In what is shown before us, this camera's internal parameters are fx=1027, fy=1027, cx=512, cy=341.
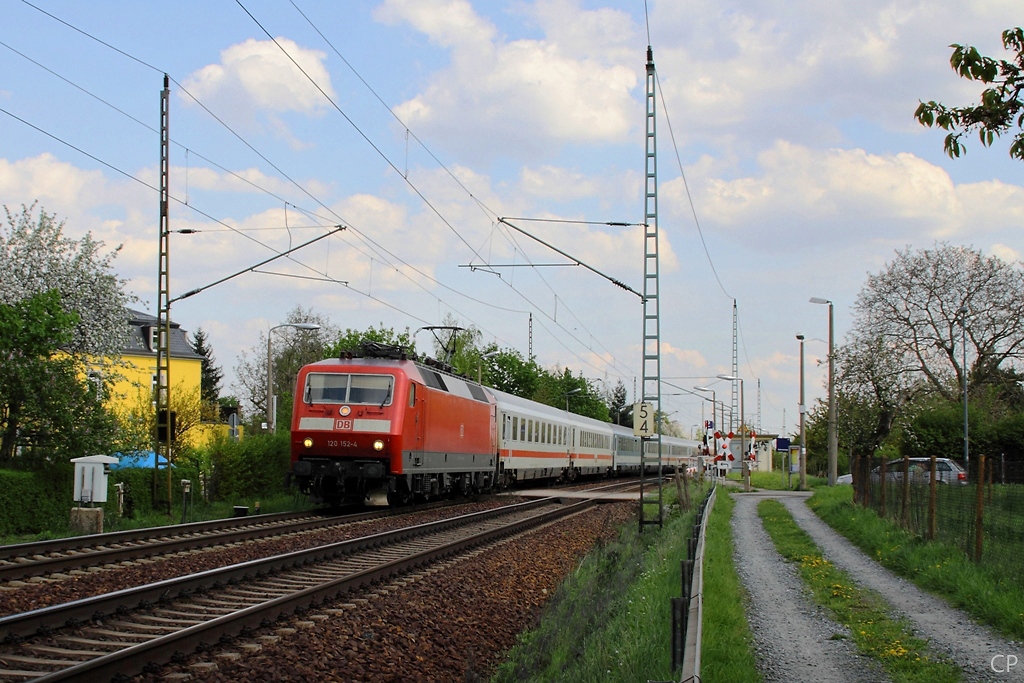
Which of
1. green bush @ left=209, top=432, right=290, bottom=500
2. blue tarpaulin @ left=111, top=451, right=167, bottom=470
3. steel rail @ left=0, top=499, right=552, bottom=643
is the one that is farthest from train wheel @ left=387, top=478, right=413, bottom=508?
steel rail @ left=0, top=499, right=552, bottom=643

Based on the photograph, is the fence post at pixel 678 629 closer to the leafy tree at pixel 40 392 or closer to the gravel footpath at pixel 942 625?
the gravel footpath at pixel 942 625

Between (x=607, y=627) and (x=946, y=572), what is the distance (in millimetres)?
5775

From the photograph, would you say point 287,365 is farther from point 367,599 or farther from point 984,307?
point 367,599

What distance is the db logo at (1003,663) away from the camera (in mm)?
8781

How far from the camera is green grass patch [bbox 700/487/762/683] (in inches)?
323

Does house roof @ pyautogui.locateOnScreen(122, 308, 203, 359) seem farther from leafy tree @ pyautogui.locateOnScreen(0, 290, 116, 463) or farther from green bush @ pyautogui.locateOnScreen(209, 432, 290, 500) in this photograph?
leafy tree @ pyautogui.locateOnScreen(0, 290, 116, 463)

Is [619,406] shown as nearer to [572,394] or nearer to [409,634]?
[572,394]

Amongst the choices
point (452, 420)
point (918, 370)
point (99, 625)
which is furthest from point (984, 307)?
point (99, 625)

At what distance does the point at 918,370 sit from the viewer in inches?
1842

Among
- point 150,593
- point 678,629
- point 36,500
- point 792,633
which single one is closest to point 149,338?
point 36,500

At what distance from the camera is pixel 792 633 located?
10516mm

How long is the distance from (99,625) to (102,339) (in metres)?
21.3

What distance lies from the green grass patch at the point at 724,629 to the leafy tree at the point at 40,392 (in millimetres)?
12421

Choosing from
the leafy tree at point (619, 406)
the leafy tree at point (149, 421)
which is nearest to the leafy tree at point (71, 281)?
the leafy tree at point (149, 421)
